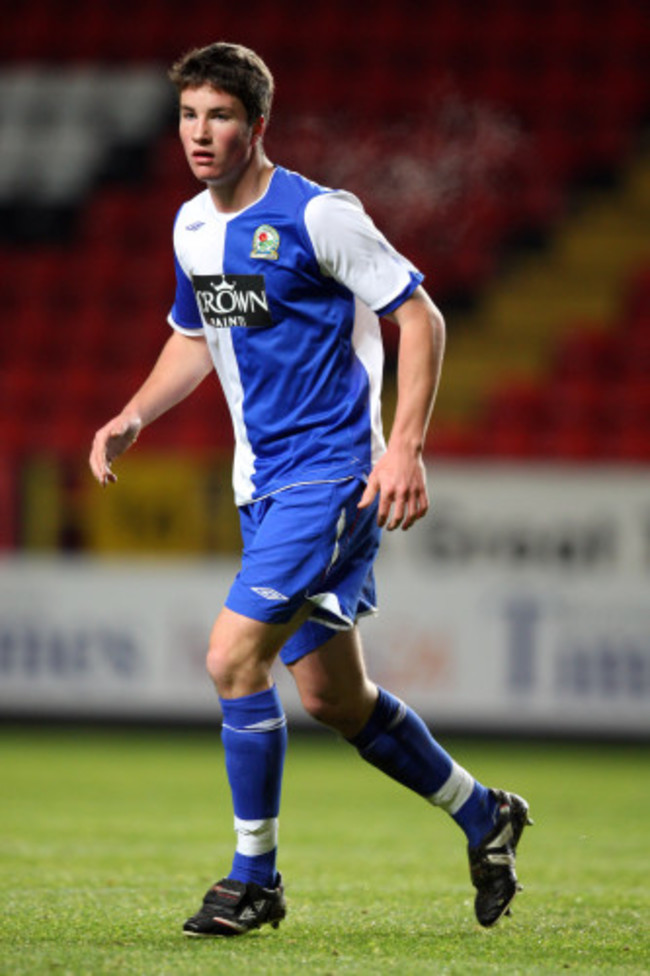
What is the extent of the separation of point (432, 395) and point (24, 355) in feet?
28.7

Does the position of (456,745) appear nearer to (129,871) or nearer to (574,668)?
(574,668)

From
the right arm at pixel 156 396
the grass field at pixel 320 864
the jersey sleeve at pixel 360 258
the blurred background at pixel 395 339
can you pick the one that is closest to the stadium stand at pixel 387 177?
the blurred background at pixel 395 339

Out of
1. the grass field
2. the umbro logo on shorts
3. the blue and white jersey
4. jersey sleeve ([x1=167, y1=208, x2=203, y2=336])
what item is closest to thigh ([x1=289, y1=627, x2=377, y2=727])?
the umbro logo on shorts

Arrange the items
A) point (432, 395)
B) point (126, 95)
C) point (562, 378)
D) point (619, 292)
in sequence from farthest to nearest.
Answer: point (126, 95), point (619, 292), point (562, 378), point (432, 395)

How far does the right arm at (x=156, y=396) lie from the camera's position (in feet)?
13.1

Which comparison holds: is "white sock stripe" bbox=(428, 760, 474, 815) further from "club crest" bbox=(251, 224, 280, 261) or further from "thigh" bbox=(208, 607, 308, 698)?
"club crest" bbox=(251, 224, 280, 261)

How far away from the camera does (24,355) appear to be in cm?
1202

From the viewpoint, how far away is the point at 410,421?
11.8 feet

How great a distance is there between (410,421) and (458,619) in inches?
228

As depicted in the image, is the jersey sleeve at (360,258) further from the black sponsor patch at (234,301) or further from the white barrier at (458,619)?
the white barrier at (458,619)

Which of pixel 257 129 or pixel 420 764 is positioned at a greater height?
pixel 257 129

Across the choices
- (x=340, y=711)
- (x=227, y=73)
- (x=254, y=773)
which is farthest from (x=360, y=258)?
(x=254, y=773)

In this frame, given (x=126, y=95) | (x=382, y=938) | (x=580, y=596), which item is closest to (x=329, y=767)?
(x=580, y=596)

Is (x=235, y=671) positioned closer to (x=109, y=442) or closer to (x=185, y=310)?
(x=109, y=442)
